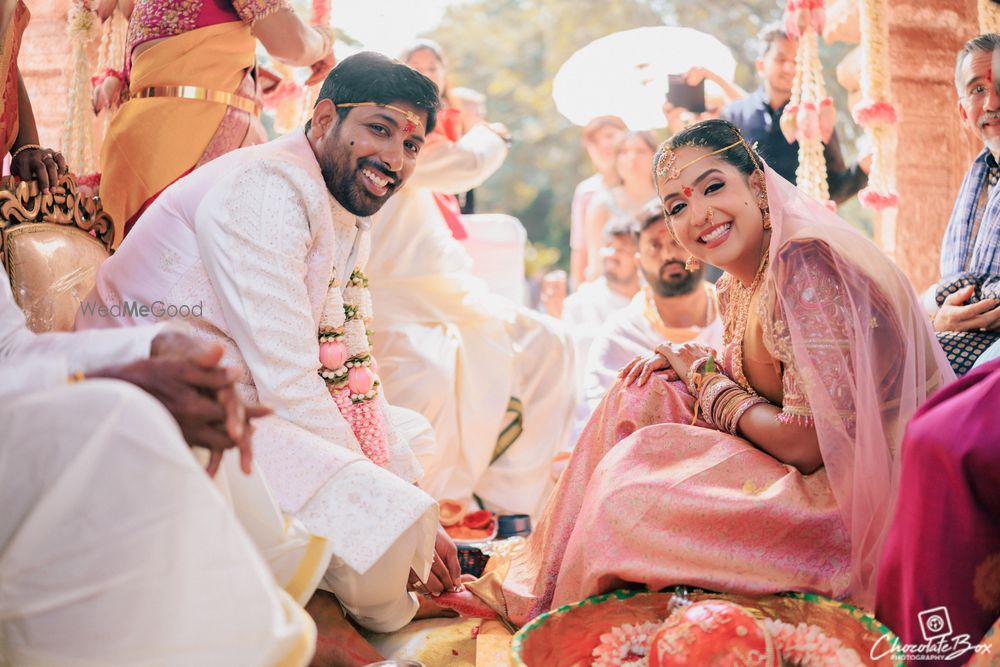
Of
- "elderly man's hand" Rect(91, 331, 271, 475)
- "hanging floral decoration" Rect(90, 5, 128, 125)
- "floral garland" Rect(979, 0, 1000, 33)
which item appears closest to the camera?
"elderly man's hand" Rect(91, 331, 271, 475)

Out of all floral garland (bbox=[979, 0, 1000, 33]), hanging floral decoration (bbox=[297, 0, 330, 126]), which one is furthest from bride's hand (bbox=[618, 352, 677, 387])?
hanging floral decoration (bbox=[297, 0, 330, 126])

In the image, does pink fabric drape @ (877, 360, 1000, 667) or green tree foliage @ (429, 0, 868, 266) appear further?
green tree foliage @ (429, 0, 868, 266)

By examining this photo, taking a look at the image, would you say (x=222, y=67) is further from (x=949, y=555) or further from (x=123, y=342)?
(x=949, y=555)

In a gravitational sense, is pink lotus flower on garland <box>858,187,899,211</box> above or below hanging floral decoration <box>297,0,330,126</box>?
below

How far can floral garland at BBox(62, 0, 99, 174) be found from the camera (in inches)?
140

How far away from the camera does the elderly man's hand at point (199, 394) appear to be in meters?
Result: 1.63

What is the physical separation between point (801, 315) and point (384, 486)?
3.80ft

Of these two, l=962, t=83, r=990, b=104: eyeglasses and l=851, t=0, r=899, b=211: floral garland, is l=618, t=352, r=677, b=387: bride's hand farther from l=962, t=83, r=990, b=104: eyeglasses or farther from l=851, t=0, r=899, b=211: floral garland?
l=851, t=0, r=899, b=211: floral garland

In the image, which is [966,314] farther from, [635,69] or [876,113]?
[635,69]

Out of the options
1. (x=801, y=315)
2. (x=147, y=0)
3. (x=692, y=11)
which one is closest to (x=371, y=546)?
(x=801, y=315)

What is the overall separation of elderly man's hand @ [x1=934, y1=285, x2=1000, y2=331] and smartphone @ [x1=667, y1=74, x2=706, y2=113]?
10.1ft

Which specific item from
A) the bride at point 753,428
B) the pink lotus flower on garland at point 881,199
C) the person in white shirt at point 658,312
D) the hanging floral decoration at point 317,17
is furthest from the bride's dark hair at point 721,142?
the hanging floral decoration at point 317,17

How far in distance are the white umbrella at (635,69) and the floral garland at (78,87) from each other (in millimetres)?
3170

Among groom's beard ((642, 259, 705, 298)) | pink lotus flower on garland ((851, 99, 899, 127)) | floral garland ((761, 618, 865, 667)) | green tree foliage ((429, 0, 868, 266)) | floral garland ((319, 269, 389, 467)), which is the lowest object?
green tree foliage ((429, 0, 868, 266))
